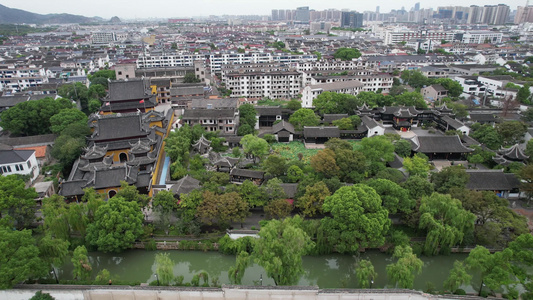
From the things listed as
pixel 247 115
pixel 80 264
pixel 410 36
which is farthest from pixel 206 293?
pixel 410 36

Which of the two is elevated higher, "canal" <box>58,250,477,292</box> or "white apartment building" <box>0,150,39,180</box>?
"white apartment building" <box>0,150,39,180</box>

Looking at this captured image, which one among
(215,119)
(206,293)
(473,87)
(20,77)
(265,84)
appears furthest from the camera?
(20,77)

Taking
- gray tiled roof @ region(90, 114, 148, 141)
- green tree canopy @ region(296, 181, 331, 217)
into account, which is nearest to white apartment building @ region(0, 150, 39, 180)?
gray tiled roof @ region(90, 114, 148, 141)

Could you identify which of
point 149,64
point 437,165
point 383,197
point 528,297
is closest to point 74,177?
point 383,197

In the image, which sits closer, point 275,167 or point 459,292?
point 459,292

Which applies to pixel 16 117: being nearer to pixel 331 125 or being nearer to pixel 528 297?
pixel 331 125

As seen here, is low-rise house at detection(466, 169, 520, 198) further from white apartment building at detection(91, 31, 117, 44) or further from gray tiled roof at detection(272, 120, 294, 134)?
white apartment building at detection(91, 31, 117, 44)

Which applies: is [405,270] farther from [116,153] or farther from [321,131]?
[116,153]
